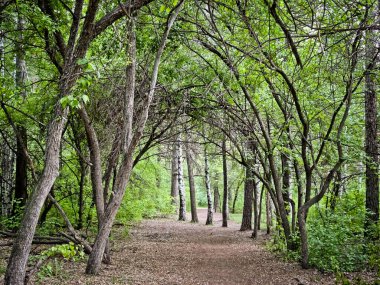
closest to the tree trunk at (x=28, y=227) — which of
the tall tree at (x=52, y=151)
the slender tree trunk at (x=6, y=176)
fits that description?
the tall tree at (x=52, y=151)

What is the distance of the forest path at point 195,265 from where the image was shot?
6895 mm

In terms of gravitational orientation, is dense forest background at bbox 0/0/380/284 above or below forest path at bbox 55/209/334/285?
above

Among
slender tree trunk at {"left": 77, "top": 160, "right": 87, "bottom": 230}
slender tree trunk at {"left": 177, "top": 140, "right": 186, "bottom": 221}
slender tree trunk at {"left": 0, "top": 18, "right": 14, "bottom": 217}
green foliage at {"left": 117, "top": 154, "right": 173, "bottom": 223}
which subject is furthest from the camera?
slender tree trunk at {"left": 177, "top": 140, "right": 186, "bottom": 221}

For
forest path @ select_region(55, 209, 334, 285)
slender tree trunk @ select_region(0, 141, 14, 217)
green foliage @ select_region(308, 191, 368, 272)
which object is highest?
slender tree trunk @ select_region(0, 141, 14, 217)

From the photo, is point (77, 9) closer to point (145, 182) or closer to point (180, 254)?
point (180, 254)

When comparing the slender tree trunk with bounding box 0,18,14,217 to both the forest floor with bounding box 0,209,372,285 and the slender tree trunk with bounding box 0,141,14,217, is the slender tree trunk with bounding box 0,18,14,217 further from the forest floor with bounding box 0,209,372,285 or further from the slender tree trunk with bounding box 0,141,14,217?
the forest floor with bounding box 0,209,372,285

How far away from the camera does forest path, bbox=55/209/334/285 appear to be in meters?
6.89

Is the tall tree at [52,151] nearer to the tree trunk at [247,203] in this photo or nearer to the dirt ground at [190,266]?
the dirt ground at [190,266]

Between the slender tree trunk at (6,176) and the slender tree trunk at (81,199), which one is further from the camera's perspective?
the slender tree trunk at (6,176)

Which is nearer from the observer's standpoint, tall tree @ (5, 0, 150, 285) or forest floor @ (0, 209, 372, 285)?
tall tree @ (5, 0, 150, 285)

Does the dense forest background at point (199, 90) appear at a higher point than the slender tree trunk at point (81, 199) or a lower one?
higher

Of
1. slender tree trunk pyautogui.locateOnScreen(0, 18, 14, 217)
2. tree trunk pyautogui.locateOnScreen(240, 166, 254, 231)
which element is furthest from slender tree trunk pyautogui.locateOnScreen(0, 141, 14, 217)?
tree trunk pyautogui.locateOnScreen(240, 166, 254, 231)

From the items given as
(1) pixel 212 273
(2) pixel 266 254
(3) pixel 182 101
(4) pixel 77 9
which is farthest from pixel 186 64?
(2) pixel 266 254

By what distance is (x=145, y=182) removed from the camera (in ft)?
52.2
